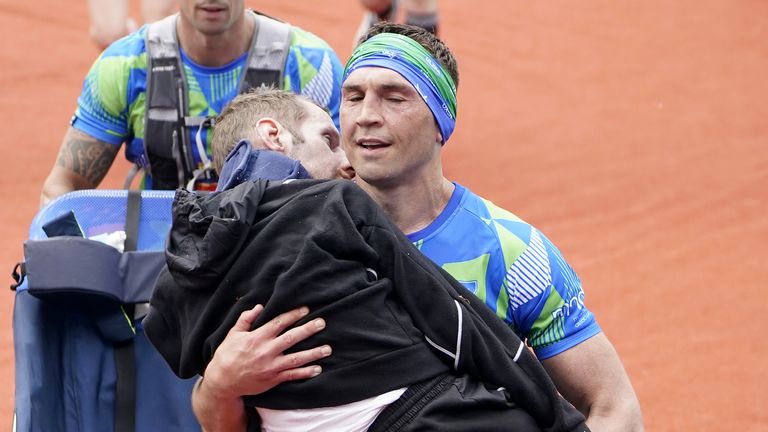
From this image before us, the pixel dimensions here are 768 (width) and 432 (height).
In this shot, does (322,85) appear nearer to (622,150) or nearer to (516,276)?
(516,276)

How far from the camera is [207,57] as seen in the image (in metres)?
4.53

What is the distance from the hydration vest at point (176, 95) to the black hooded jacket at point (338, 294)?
6.36ft

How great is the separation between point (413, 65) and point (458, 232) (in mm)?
407

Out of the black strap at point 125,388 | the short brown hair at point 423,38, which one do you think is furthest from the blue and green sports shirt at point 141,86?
the short brown hair at point 423,38

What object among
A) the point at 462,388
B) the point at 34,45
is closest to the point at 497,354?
the point at 462,388

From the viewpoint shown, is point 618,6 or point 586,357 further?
point 618,6

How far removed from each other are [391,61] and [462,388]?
2.87ft

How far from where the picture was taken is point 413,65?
2.82 metres

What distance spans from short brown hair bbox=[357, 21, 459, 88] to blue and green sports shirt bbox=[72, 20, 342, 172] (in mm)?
1517

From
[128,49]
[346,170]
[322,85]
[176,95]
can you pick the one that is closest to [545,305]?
[346,170]

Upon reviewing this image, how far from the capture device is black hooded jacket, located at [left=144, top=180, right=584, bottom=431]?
227 cm

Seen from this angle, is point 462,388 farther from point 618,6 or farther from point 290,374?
point 618,6

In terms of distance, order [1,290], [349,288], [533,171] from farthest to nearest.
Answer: [533,171] → [1,290] → [349,288]

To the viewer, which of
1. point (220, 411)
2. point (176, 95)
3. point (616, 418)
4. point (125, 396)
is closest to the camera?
point (220, 411)
